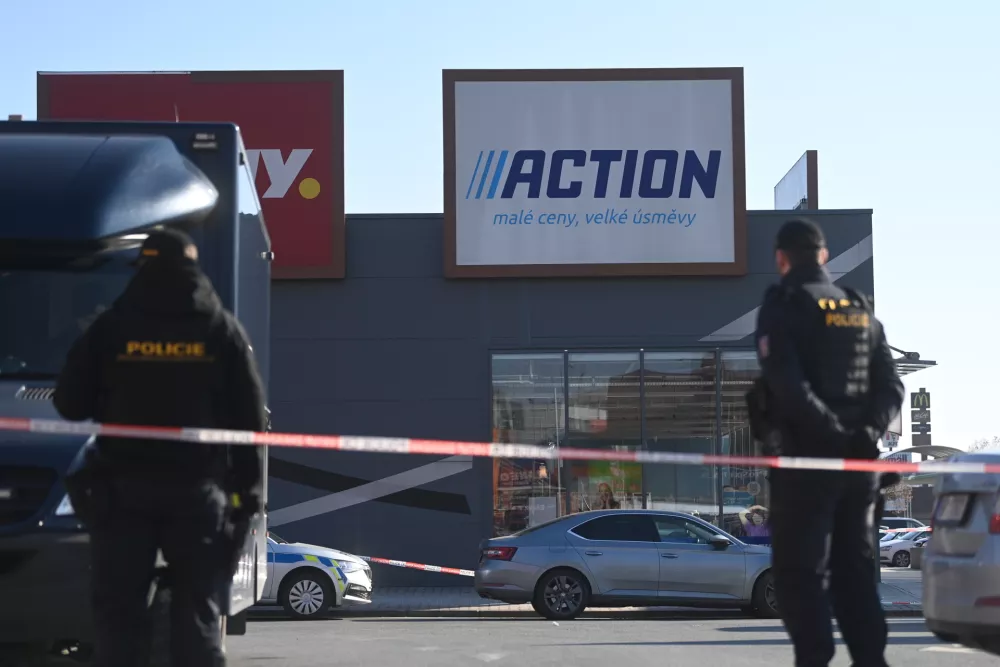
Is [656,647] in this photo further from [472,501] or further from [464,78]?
[464,78]

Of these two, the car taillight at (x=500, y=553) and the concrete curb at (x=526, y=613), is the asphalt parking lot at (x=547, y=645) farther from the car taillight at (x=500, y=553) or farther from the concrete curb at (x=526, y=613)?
the concrete curb at (x=526, y=613)

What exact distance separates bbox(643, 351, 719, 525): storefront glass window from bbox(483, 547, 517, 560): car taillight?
20.8 ft

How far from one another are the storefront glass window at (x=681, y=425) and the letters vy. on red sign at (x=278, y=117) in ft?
19.0

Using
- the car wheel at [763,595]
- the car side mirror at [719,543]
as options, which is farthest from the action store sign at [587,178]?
the car wheel at [763,595]

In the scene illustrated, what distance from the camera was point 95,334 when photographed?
497 centimetres

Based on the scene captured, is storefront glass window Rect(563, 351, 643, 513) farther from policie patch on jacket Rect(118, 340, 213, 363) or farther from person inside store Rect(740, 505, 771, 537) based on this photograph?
policie patch on jacket Rect(118, 340, 213, 363)

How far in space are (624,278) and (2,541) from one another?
57.8ft

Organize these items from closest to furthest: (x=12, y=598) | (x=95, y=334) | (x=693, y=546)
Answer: (x=95, y=334), (x=12, y=598), (x=693, y=546)

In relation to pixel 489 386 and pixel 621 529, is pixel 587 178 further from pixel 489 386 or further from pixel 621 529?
pixel 621 529

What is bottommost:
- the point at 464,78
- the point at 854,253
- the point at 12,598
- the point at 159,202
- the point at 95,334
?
the point at 12,598

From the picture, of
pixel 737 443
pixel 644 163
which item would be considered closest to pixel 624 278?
pixel 644 163

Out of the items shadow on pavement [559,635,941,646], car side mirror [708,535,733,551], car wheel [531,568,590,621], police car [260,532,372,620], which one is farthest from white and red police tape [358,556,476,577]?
shadow on pavement [559,635,941,646]

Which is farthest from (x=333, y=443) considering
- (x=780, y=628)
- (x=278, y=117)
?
(x=278, y=117)

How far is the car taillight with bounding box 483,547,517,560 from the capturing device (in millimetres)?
16781
